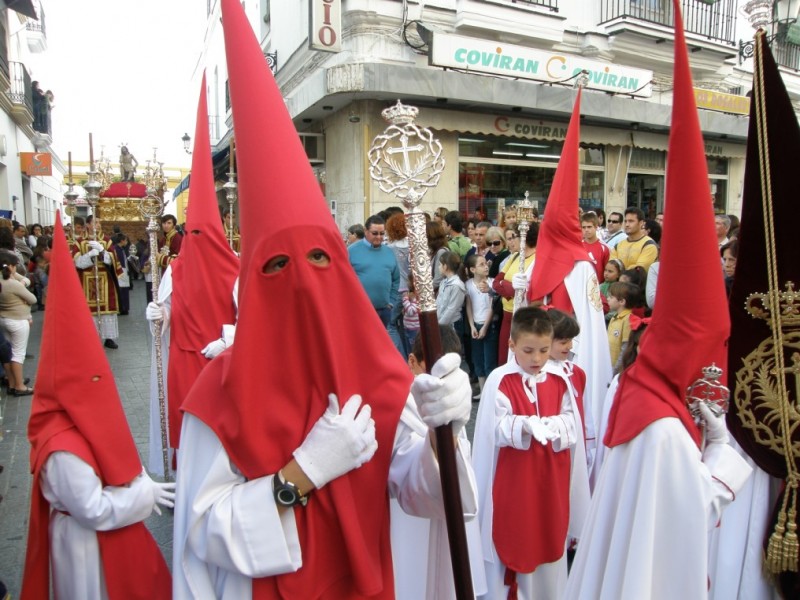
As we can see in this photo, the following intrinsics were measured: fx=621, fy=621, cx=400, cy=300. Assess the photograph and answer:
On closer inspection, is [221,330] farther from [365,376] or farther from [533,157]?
[533,157]

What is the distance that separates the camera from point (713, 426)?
2.13 m

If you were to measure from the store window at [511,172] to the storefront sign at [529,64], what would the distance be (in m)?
1.54

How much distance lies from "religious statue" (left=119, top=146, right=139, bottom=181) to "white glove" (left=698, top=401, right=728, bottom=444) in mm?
27754

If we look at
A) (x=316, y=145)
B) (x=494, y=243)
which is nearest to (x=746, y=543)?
(x=494, y=243)

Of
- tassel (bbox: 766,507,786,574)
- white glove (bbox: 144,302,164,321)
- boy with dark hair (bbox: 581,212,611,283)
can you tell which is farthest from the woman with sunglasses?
tassel (bbox: 766,507,786,574)

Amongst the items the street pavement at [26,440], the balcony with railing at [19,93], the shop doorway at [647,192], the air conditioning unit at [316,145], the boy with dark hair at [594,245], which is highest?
the balcony with railing at [19,93]

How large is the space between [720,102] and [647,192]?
8.85 feet

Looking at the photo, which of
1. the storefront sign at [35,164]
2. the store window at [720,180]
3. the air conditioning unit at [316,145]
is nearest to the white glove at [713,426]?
the air conditioning unit at [316,145]

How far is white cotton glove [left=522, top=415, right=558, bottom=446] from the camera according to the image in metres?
3.01

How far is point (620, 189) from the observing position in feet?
50.9

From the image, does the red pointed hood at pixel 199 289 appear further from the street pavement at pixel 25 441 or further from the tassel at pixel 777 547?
the tassel at pixel 777 547

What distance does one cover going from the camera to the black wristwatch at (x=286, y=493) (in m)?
1.75

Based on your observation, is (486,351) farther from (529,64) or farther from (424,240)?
(529,64)

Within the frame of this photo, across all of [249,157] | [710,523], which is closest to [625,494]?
[710,523]
